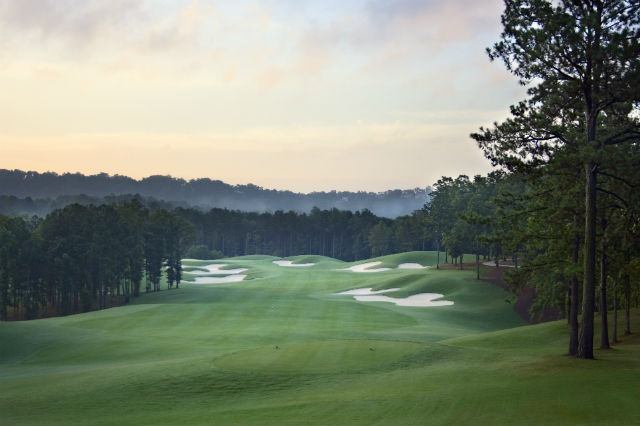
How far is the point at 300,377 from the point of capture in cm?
1897

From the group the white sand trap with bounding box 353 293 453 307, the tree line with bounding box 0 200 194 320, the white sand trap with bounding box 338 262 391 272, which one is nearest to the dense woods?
the tree line with bounding box 0 200 194 320

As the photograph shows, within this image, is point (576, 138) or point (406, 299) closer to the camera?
point (576, 138)

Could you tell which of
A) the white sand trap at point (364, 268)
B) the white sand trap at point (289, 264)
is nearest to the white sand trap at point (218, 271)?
the white sand trap at point (289, 264)

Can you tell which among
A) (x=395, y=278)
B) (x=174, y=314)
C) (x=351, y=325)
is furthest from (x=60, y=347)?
(x=395, y=278)

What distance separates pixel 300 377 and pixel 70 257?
163 ft

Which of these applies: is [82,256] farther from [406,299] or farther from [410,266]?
[410,266]

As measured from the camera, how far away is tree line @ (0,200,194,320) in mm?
59438

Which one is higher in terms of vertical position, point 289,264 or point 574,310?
point 574,310

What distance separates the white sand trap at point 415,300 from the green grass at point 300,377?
1481cm

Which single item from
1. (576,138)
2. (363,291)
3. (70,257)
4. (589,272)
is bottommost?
(363,291)

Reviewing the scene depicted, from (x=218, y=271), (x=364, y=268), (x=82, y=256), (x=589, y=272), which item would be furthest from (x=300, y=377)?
(x=218, y=271)

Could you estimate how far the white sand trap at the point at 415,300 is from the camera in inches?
2127

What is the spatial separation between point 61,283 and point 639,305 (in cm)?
5783

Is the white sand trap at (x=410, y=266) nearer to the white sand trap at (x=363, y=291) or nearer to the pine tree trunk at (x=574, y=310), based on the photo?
the white sand trap at (x=363, y=291)
